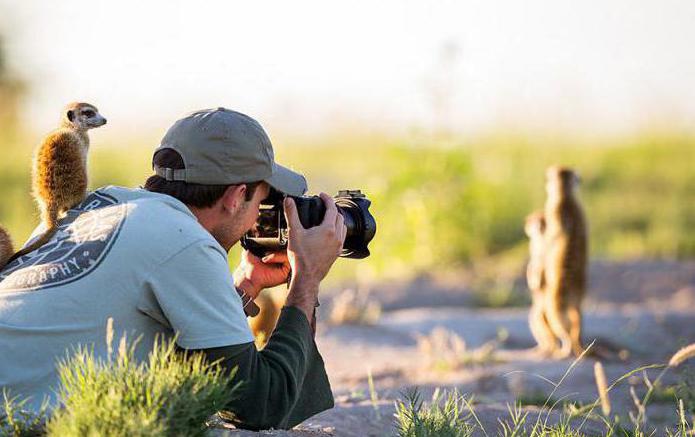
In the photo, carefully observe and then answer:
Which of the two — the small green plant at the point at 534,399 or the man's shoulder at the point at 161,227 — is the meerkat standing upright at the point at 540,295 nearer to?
the small green plant at the point at 534,399

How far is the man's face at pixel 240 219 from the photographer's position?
351cm

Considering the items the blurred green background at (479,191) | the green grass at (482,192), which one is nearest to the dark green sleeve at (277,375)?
the blurred green background at (479,191)

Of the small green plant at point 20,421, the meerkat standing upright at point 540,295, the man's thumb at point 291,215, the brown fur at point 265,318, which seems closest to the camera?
the small green plant at point 20,421

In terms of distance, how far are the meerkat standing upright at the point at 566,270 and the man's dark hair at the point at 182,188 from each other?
5.40 metres

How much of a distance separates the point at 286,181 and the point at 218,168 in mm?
285

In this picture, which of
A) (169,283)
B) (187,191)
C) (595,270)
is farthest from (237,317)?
(595,270)

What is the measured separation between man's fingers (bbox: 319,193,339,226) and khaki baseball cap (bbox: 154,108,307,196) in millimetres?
181

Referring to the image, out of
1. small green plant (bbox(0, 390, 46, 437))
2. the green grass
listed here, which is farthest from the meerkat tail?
the green grass

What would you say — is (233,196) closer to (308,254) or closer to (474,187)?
(308,254)

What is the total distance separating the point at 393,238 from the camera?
547 inches

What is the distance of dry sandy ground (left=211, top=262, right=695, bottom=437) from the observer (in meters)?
5.18

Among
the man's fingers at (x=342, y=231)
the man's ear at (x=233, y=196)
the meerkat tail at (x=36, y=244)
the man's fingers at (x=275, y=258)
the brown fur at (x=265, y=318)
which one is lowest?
the brown fur at (x=265, y=318)

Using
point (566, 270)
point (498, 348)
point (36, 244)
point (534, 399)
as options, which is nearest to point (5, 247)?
point (36, 244)

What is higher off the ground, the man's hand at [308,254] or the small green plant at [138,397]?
the man's hand at [308,254]
